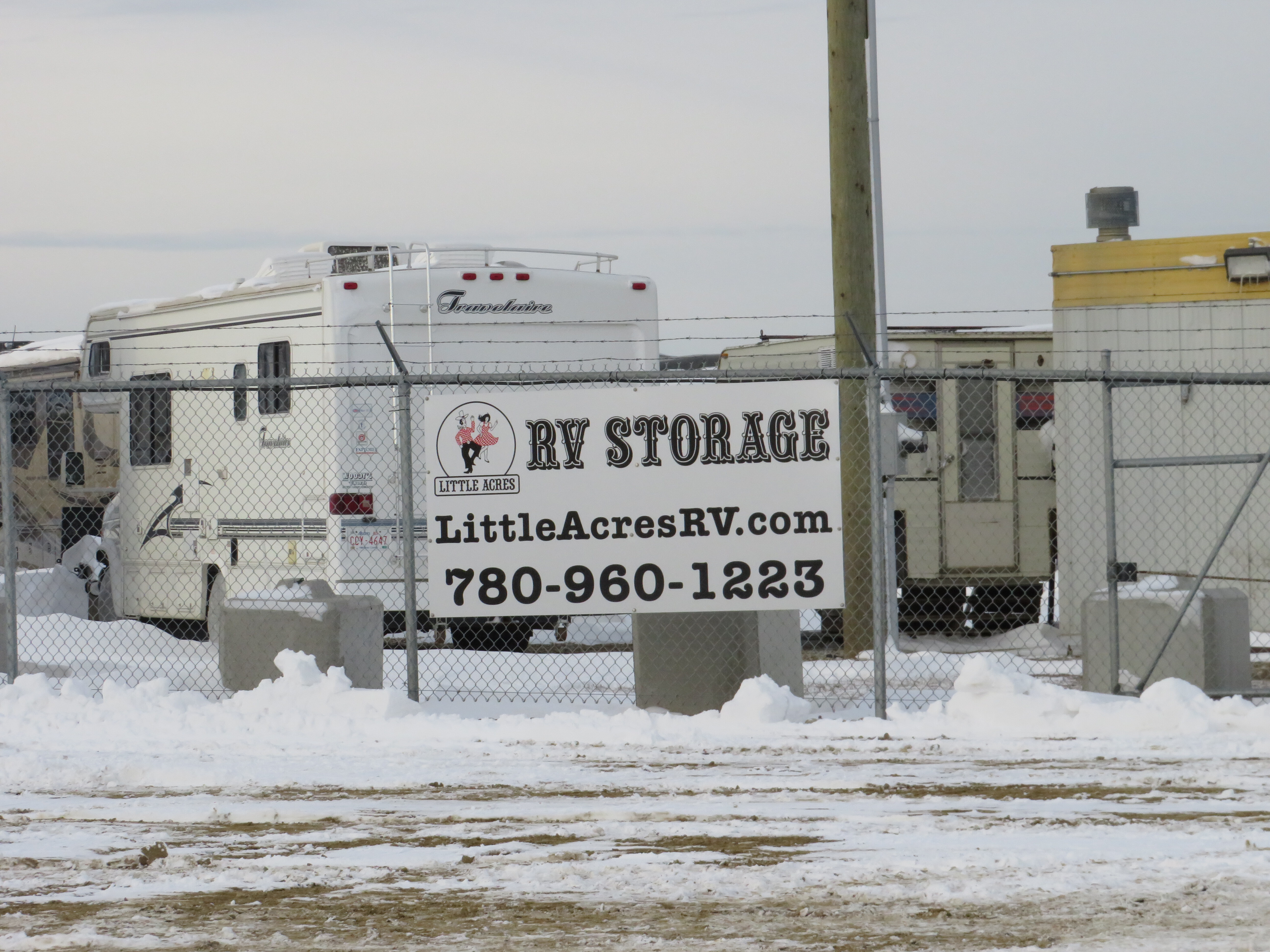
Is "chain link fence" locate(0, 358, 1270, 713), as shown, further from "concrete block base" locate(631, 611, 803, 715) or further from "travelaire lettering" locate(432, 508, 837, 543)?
"travelaire lettering" locate(432, 508, 837, 543)

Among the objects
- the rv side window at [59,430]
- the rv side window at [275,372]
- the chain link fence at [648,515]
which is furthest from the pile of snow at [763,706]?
the rv side window at [59,430]

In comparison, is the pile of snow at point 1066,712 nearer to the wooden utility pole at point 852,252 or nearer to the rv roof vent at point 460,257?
the wooden utility pole at point 852,252

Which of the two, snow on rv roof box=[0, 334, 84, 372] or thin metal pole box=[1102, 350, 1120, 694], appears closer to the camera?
thin metal pole box=[1102, 350, 1120, 694]

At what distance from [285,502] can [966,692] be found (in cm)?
599

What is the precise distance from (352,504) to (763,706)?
4.63 meters

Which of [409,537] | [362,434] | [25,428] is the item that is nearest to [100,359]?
[25,428]

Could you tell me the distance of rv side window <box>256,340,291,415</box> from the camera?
1319 centimetres

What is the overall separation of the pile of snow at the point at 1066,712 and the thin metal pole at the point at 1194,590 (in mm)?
209

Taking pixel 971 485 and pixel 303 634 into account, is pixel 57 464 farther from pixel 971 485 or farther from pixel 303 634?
pixel 971 485

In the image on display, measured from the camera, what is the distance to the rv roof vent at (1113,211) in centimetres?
1519

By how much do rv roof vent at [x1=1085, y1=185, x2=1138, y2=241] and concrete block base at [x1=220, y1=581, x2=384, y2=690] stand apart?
8.32 metres

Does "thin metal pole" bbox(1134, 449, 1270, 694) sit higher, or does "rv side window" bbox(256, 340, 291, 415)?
"rv side window" bbox(256, 340, 291, 415)

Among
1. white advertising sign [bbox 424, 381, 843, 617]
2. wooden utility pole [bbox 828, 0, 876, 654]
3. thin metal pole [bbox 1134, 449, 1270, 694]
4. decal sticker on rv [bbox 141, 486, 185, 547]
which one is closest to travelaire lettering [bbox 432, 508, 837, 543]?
white advertising sign [bbox 424, 381, 843, 617]

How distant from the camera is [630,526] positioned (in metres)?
9.63
